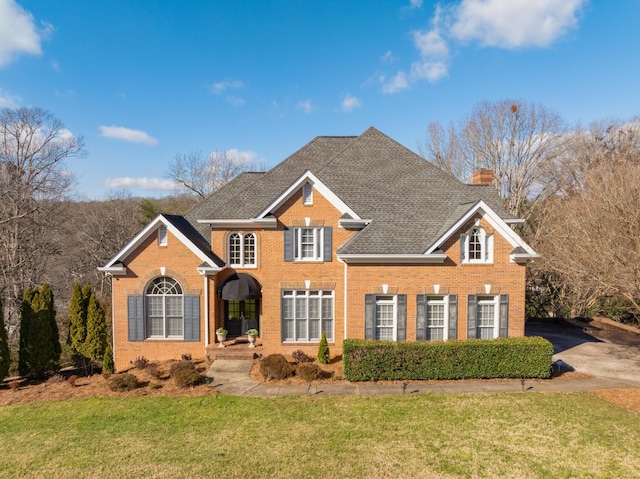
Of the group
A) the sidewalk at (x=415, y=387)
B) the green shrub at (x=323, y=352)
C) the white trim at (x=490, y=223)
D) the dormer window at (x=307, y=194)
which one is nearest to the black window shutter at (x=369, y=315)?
the green shrub at (x=323, y=352)

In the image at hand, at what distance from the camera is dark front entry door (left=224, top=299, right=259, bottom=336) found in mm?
19844

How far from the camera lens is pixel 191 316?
1792cm

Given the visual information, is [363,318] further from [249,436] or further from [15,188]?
[15,188]

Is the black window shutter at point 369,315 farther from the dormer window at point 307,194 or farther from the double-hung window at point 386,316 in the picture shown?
the dormer window at point 307,194

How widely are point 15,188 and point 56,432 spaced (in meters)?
20.6

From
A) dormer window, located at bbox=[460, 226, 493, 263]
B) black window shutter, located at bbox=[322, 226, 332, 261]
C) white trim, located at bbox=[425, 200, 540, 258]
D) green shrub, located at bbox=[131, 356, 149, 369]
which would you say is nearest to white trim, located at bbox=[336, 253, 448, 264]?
white trim, located at bbox=[425, 200, 540, 258]

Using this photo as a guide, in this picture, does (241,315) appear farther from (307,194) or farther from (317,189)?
(317,189)

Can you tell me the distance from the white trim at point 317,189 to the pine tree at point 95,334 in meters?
9.17

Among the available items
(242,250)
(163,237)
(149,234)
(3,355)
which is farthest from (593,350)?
(3,355)

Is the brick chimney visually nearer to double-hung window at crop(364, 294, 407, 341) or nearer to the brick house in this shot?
the brick house

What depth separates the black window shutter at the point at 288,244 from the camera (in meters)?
17.5

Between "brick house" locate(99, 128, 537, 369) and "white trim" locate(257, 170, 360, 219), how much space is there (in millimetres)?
51

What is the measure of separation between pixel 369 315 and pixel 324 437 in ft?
22.4

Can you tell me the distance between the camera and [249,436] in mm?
10508
